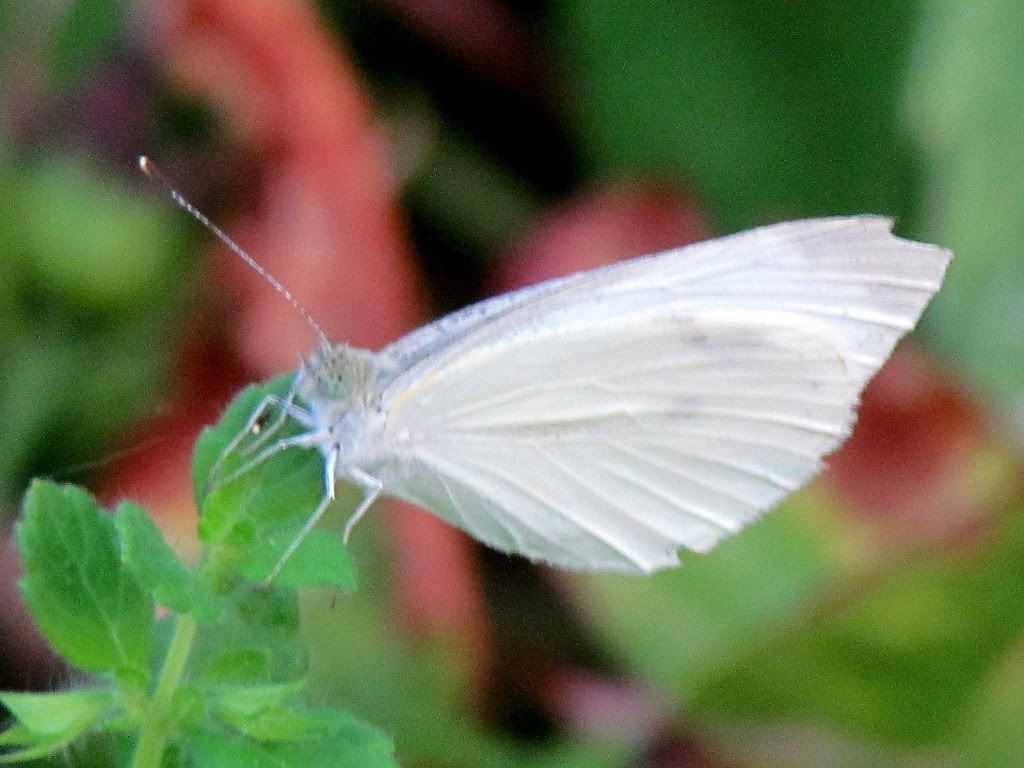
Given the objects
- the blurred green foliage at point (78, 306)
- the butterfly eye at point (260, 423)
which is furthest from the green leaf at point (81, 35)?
the butterfly eye at point (260, 423)

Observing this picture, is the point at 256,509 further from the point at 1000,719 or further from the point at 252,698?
the point at 1000,719

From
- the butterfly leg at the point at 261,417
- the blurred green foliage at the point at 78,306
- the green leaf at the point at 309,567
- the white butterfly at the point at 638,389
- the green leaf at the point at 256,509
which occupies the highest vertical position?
the blurred green foliage at the point at 78,306

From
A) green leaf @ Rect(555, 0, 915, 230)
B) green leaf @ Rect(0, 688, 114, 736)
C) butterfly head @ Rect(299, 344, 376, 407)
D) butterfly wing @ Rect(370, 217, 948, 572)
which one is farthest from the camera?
green leaf @ Rect(555, 0, 915, 230)

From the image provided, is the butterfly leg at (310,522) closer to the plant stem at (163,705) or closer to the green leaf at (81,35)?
the plant stem at (163,705)

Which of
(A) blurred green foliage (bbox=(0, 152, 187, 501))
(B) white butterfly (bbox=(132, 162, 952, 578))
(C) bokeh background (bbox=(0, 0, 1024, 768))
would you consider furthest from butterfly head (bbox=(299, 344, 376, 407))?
(A) blurred green foliage (bbox=(0, 152, 187, 501))

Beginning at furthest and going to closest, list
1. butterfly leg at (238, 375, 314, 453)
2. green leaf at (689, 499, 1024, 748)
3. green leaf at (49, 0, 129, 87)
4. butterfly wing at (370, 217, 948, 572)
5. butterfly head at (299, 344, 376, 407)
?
1. green leaf at (49, 0, 129, 87)
2. green leaf at (689, 499, 1024, 748)
3. butterfly wing at (370, 217, 948, 572)
4. butterfly head at (299, 344, 376, 407)
5. butterfly leg at (238, 375, 314, 453)

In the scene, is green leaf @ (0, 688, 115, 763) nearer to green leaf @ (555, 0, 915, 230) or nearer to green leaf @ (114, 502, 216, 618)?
green leaf @ (114, 502, 216, 618)

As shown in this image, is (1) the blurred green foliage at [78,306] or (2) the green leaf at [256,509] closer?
(2) the green leaf at [256,509]
